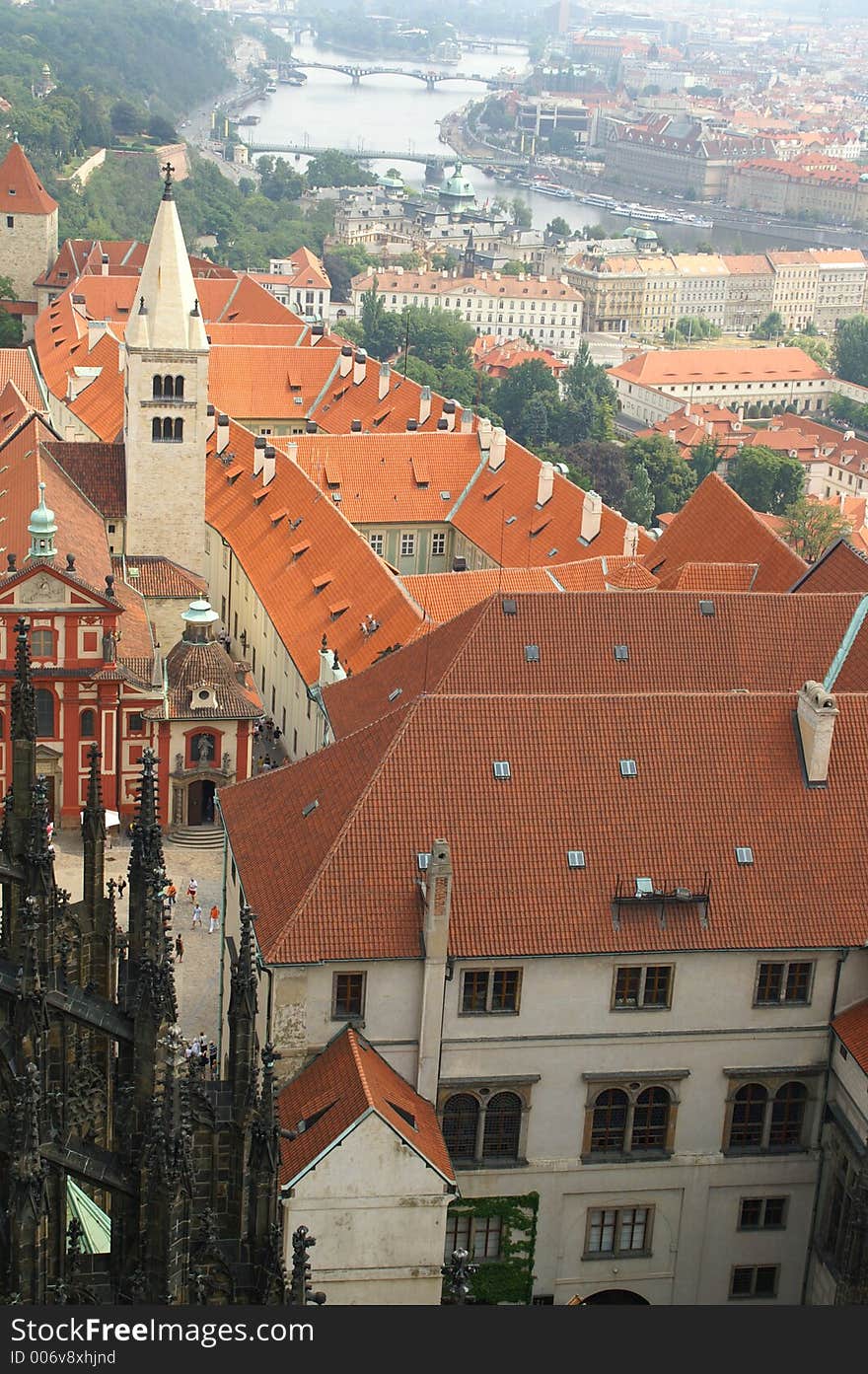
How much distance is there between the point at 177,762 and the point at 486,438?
3095 centimetres

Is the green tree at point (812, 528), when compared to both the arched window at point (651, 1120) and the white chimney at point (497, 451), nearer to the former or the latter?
the white chimney at point (497, 451)

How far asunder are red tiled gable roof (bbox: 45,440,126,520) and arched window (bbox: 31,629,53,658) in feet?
48.6

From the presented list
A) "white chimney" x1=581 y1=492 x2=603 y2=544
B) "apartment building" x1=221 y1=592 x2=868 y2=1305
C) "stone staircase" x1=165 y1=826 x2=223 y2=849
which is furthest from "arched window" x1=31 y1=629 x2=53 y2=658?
"apartment building" x1=221 y1=592 x2=868 y2=1305

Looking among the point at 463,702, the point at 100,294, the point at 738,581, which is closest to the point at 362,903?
the point at 463,702

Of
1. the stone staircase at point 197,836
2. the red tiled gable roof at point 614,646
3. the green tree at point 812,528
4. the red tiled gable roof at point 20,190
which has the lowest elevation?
the stone staircase at point 197,836

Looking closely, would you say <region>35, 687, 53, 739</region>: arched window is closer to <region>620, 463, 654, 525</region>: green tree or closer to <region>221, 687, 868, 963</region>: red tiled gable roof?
<region>221, 687, 868, 963</region>: red tiled gable roof

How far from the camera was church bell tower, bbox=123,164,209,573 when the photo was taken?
83000 mm

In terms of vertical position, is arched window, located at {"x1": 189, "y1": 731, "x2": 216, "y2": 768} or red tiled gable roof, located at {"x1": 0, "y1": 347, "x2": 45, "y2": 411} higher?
red tiled gable roof, located at {"x1": 0, "y1": 347, "x2": 45, "y2": 411}

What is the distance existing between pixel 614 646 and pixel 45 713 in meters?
23.9

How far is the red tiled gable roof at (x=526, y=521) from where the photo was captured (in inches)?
3314

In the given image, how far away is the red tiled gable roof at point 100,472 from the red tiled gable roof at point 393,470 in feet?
37.6

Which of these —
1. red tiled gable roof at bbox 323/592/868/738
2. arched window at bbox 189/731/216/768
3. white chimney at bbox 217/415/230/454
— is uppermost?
red tiled gable roof at bbox 323/592/868/738

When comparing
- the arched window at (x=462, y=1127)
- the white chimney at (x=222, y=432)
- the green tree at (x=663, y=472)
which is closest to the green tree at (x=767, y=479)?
the green tree at (x=663, y=472)

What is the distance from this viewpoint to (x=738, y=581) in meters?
65.8
